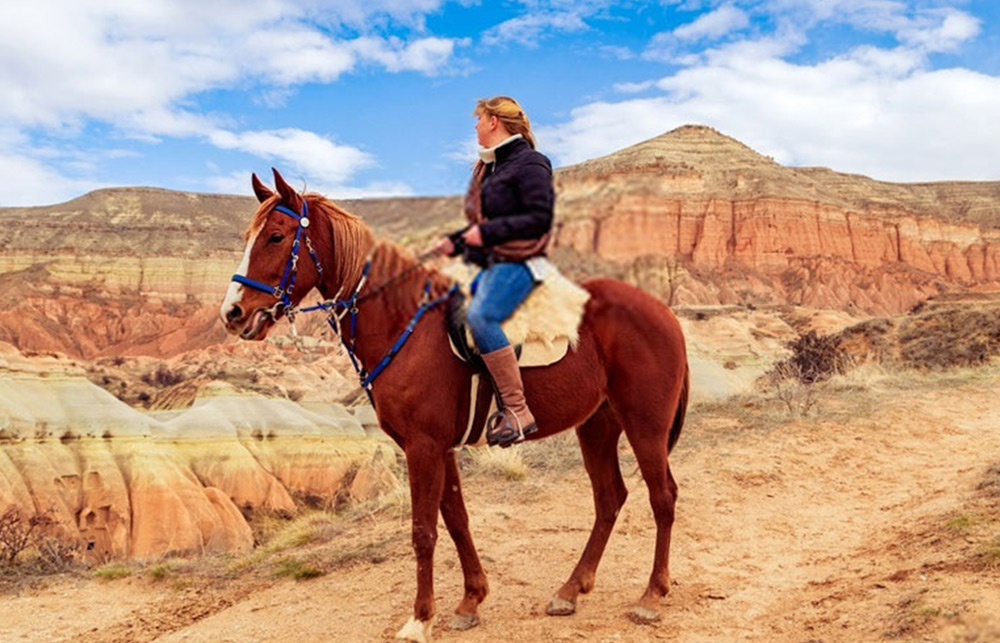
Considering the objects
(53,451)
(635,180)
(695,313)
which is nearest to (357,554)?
(635,180)

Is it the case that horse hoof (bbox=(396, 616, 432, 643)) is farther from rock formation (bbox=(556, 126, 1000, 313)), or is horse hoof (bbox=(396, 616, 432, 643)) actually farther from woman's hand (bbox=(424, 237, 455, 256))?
rock formation (bbox=(556, 126, 1000, 313))

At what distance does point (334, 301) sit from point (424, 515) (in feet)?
4.84

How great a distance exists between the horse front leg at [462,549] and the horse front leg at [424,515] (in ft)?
1.28

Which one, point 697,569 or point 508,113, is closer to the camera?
point 508,113

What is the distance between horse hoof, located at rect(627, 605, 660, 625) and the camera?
5258 mm

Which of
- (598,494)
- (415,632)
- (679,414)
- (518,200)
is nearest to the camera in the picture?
(518,200)

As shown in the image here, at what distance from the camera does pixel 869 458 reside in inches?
397

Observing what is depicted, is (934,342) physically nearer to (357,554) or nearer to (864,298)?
(357,554)

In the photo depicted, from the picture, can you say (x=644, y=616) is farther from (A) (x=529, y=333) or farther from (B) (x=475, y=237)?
(B) (x=475, y=237)

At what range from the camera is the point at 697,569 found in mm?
6430

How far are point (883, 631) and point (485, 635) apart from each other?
8.25 ft

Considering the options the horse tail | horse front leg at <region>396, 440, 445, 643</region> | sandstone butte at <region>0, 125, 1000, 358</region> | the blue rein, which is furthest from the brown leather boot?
sandstone butte at <region>0, 125, 1000, 358</region>

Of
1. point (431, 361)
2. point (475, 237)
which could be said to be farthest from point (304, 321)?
point (475, 237)

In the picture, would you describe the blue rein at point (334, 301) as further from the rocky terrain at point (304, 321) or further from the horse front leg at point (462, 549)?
the horse front leg at point (462, 549)
